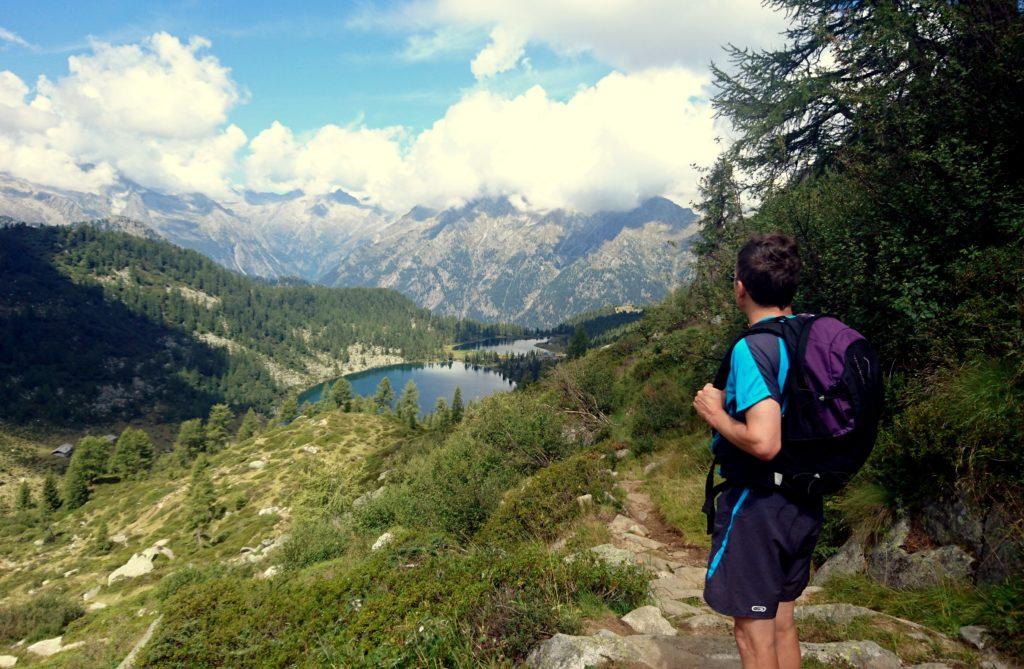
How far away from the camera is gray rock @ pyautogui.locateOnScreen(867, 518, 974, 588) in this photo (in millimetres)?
5457

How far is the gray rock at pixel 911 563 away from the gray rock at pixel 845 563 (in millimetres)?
136

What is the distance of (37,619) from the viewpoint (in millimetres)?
35062

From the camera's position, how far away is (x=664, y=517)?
11477mm

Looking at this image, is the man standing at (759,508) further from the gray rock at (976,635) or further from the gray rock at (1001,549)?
the gray rock at (1001,549)

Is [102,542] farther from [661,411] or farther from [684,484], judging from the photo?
[684,484]

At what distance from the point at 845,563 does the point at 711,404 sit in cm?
578

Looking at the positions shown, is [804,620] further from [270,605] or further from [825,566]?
[270,605]

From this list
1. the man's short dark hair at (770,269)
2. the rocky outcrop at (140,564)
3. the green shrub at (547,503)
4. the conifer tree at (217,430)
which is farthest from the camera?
the conifer tree at (217,430)

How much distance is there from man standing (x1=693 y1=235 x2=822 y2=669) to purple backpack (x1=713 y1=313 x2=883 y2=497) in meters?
0.08

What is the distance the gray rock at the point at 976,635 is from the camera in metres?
4.49

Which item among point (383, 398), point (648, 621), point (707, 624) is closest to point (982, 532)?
point (707, 624)

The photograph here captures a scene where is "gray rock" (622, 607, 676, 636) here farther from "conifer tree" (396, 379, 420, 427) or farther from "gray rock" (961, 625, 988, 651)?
"conifer tree" (396, 379, 420, 427)

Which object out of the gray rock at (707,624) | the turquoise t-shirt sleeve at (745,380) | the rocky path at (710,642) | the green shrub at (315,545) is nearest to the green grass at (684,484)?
the gray rock at (707,624)

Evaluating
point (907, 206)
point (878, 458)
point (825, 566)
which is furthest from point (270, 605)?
point (907, 206)
